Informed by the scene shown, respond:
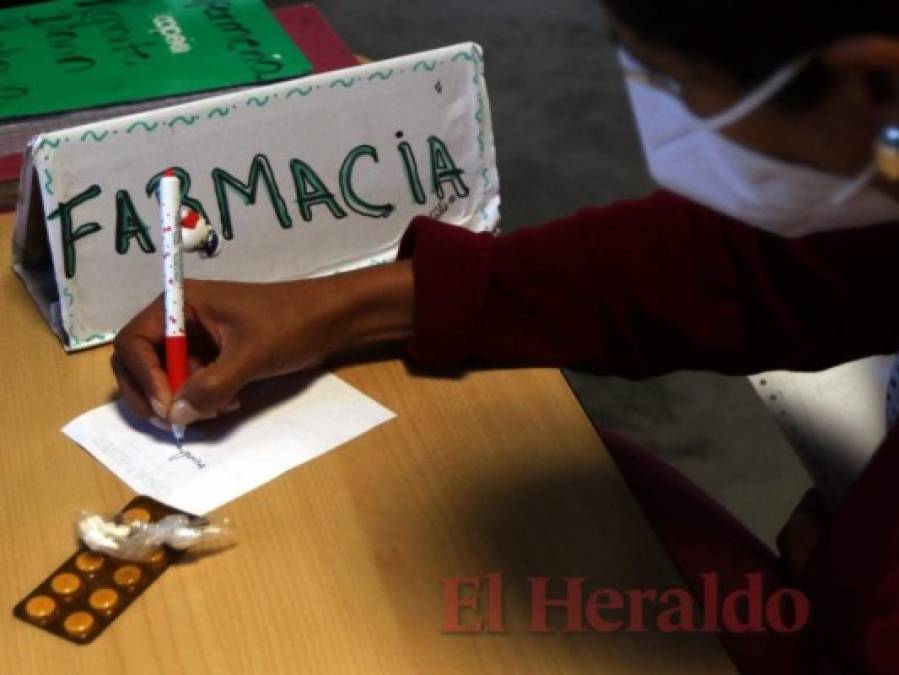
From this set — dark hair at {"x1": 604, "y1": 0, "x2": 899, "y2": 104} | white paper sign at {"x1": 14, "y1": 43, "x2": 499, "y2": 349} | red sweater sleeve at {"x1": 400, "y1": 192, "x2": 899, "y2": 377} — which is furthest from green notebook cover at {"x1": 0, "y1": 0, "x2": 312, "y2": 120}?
dark hair at {"x1": 604, "y1": 0, "x2": 899, "y2": 104}

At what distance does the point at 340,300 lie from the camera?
90 centimetres

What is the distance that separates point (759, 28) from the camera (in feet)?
1.79

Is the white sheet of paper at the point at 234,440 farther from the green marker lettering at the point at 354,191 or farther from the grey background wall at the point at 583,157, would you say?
the grey background wall at the point at 583,157

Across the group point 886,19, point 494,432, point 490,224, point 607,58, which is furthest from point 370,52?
point 886,19

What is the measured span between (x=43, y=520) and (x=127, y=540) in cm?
6

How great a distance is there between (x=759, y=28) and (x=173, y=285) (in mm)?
438

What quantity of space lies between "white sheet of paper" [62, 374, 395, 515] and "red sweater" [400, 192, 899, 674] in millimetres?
81

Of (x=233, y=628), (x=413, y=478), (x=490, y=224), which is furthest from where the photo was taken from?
(x=490, y=224)

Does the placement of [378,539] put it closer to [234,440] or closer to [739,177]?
[234,440]

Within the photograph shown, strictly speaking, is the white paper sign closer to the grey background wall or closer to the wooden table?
the wooden table

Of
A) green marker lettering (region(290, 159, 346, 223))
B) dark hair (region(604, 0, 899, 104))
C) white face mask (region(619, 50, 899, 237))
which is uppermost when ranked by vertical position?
dark hair (region(604, 0, 899, 104))

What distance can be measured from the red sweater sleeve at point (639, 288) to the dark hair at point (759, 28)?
0.35 metres

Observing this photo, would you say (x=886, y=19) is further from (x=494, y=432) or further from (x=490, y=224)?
(x=490, y=224)

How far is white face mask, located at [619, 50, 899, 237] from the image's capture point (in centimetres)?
64
